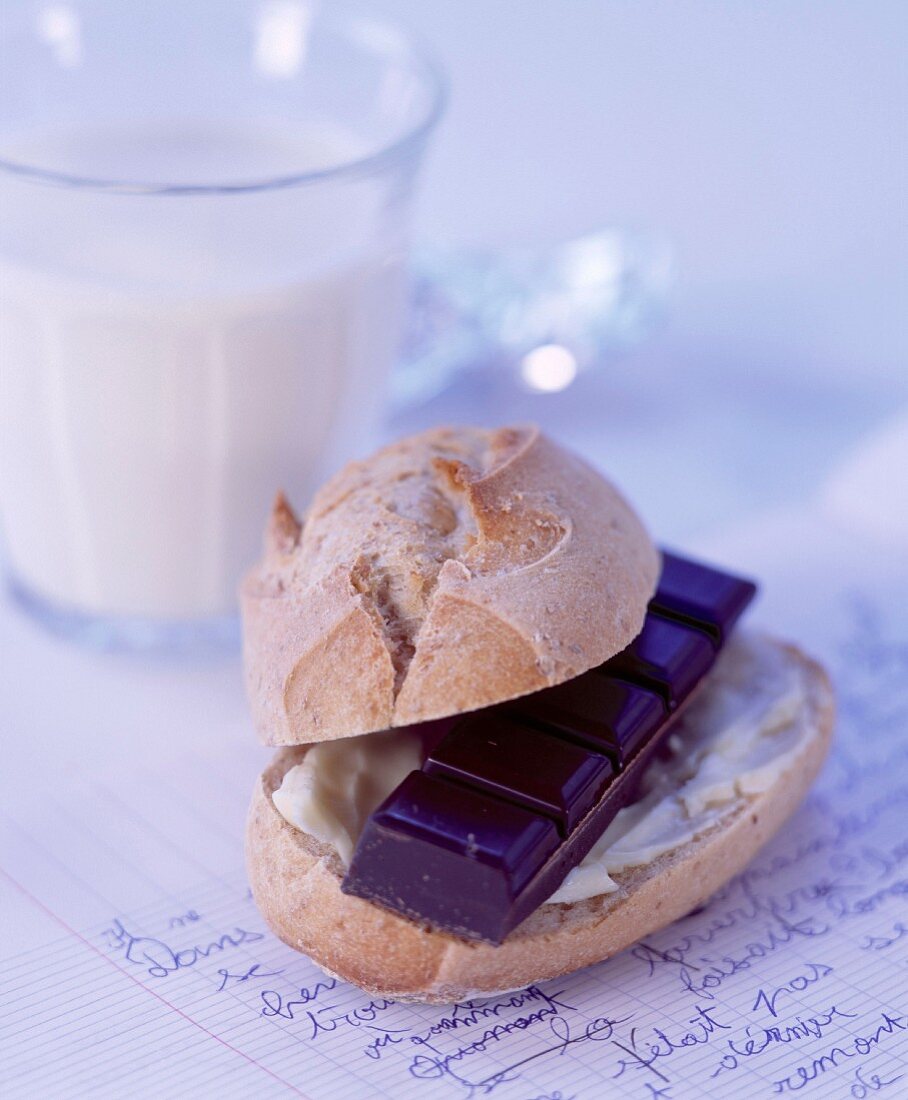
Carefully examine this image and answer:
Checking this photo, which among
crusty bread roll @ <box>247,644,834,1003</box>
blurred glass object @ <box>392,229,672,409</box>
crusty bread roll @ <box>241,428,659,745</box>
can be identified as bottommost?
blurred glass object @ <box>392,229,672,409</box>

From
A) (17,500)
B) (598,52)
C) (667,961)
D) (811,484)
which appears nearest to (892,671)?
(811,484)

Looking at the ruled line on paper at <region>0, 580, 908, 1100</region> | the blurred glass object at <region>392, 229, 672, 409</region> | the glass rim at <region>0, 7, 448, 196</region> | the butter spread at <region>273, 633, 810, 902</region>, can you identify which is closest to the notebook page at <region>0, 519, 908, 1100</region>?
the ruled line on paper at <region>0, 580, 908, 1100</region>

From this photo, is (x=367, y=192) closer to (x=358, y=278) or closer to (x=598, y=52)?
(x=358, y=278)

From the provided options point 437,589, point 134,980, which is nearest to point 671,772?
point 437,589

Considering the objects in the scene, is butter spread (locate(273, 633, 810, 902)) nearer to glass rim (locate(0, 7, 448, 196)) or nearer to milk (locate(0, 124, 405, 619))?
milk (locate(0, 124, 405, 619))

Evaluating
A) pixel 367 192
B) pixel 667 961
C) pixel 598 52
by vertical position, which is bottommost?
pixel 667 961

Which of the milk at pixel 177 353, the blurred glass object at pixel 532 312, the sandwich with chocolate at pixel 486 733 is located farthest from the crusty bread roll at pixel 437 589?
the blurred glass object at pixel 532 312

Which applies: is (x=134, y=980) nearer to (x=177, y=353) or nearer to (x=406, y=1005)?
(x=406, y=1005)
